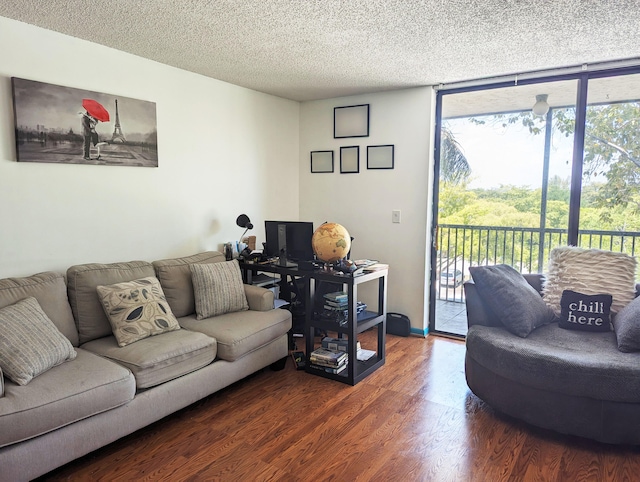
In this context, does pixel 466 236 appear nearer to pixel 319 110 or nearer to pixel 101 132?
pixel 319 110

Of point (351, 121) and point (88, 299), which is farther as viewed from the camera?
point (351, 121)

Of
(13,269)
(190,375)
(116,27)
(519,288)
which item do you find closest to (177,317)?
(190,375)

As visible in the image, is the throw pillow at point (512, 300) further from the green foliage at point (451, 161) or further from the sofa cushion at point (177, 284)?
the sofa cushion at point (177, 284)

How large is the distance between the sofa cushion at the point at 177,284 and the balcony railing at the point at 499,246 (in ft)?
7.68

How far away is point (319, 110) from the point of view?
4.54 meters

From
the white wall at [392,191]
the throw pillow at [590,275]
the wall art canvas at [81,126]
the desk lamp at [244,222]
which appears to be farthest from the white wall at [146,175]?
the throw pillow at [590,275]

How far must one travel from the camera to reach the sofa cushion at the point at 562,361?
87.5 inches

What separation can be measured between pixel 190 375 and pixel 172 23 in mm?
2053

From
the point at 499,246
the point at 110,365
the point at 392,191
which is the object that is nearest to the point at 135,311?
the point at 110,365

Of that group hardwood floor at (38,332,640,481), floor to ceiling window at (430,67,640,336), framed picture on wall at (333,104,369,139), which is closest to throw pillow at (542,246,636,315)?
floor to ceiling window at (430,67,640,336)

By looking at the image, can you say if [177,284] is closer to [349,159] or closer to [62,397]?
[62,397]

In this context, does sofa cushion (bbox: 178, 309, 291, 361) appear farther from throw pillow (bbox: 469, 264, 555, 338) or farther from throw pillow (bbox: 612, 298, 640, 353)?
throw pillow (bbox: 612, 298, 640, 353)

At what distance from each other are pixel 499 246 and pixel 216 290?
2.66 m

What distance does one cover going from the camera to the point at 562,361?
2342mm
